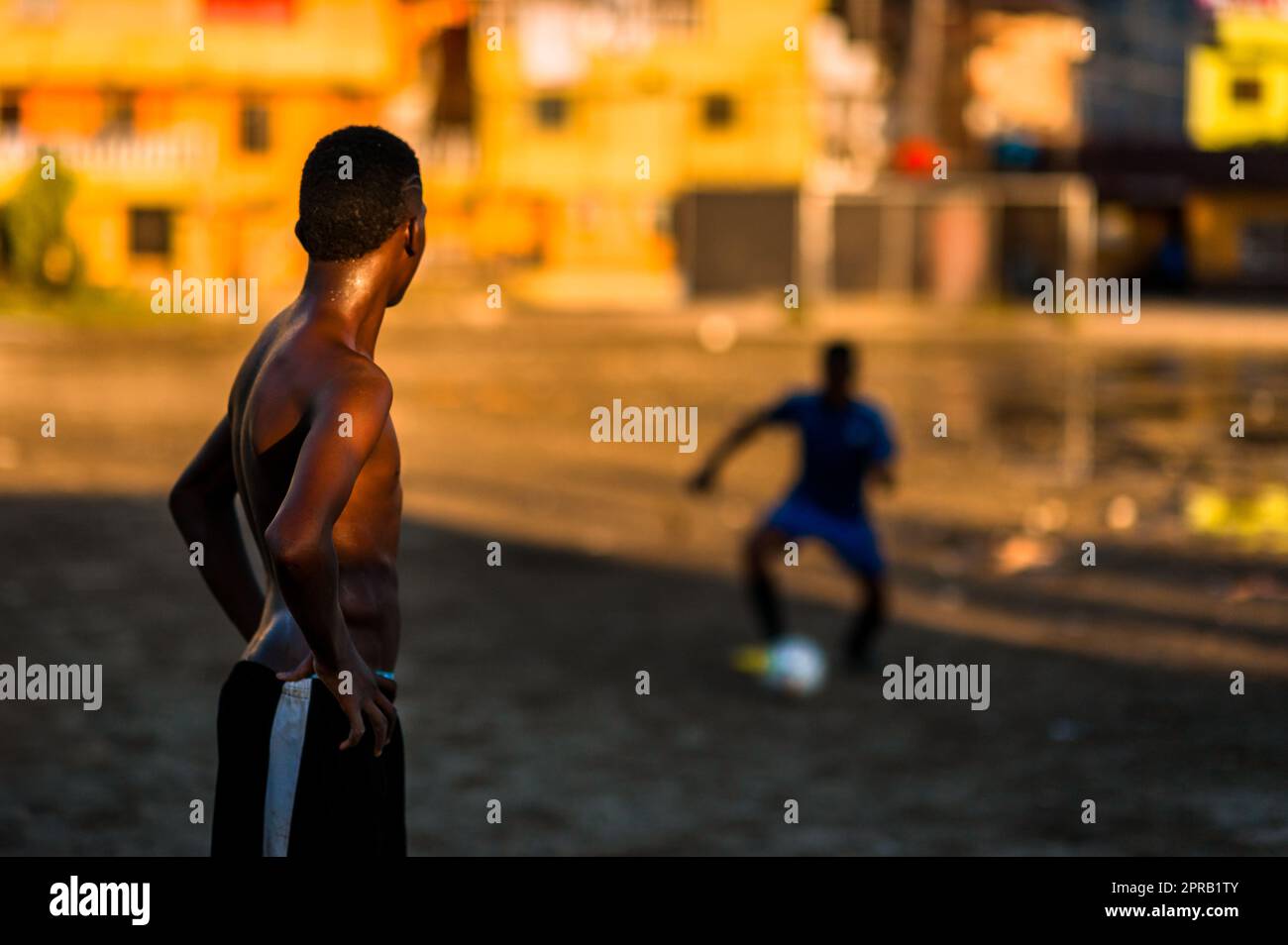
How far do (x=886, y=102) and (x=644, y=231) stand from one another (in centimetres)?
756

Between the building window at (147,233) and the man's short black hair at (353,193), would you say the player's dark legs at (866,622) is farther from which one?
the building window at (147,233)

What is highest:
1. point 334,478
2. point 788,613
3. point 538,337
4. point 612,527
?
point 538,337

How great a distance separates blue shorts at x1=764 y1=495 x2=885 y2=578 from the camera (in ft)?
27.8

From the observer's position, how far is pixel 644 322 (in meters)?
37.1

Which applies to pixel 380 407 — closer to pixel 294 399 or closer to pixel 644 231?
pixel 294 399

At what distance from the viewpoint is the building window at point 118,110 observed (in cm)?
4784

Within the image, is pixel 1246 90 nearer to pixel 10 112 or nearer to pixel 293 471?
pixel 10 112

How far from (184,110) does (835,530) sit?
42.0 metres

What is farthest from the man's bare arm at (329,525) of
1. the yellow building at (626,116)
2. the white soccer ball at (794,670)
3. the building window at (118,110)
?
the building window at (118,110)

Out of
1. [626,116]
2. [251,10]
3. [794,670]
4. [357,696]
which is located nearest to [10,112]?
[251,10]

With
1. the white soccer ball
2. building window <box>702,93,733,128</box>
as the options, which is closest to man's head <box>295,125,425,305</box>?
the white soccer ball
